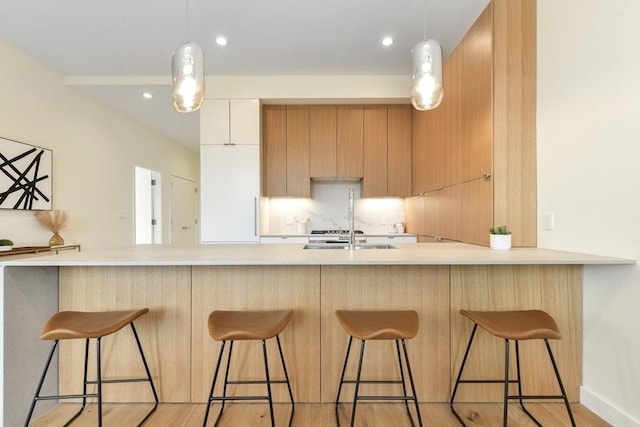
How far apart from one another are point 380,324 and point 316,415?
70 centimetres

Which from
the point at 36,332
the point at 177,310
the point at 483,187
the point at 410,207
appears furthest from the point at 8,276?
the point at 410,207

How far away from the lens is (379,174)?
394cm

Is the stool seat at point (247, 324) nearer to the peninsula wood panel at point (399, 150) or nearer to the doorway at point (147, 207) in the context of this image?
the peninsula wood panel at point (399, 150)

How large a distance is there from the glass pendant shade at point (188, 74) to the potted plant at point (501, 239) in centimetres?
192

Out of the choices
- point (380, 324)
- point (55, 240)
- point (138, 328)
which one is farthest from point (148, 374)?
point (55, 240)

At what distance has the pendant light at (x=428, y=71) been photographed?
1.71 metres

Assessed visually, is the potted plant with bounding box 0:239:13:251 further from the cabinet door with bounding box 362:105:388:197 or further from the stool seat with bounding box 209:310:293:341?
the cabinet door with bounding box 362:105:388:197

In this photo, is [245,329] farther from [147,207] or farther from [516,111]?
[147,207]

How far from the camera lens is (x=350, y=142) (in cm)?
392

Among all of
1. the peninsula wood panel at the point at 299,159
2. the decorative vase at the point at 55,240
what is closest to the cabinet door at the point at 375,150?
the peninsula wood panel at the point at 299,159

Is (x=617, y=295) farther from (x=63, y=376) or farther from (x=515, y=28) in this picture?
(x=63, y=376)

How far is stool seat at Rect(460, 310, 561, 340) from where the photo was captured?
1.42 metres

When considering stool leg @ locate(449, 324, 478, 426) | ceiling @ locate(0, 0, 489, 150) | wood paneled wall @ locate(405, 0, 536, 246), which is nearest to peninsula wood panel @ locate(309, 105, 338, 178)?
ceiling @ locate(0, 0, 489, 150)

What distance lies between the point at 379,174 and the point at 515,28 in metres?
2.04
